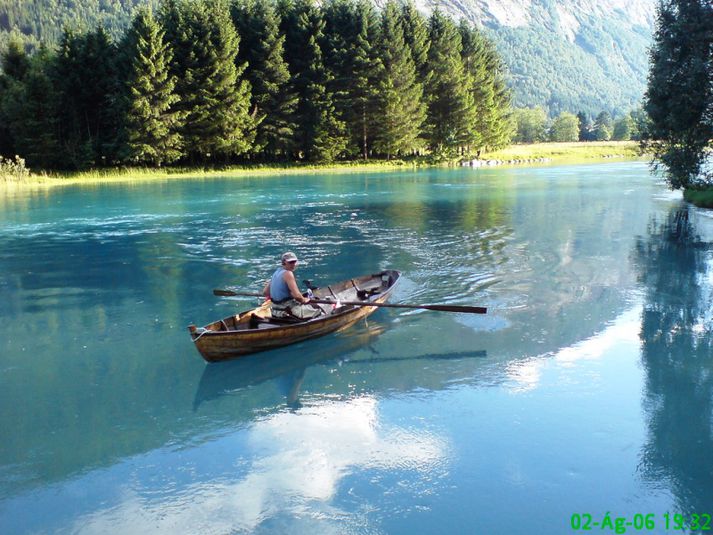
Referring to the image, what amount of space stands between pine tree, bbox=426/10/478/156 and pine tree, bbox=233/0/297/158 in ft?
55.2

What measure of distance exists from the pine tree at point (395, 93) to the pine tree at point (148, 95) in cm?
2024

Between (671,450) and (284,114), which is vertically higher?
(284,114)

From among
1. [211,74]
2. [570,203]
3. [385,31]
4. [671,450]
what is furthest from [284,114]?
[671,450]

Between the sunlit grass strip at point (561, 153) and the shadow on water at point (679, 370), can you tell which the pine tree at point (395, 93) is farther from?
the shadow on water at point (679, 370)

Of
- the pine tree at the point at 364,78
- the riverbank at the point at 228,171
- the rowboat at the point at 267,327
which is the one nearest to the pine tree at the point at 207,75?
the riverbank at the point at 228,171

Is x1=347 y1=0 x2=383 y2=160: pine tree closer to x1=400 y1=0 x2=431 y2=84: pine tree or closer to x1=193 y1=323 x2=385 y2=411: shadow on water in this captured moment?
x1=400 y1=0 x2=431 y2=84: pine tree

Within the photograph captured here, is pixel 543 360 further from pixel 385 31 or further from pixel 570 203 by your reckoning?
pixel 385 31

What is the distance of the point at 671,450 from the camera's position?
7824 mm

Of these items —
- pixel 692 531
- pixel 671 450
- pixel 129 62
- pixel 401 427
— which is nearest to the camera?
pixel 692 531

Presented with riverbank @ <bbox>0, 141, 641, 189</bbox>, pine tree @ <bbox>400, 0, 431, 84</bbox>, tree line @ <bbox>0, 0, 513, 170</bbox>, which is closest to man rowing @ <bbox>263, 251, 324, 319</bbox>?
riverbank @ <bbox>0, 141, 641, 189</bbox>

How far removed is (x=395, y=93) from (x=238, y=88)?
50.3 feet

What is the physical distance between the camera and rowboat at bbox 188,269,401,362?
10.1 meters

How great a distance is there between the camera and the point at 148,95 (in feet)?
175

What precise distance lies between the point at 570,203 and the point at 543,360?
2387 centimetres
